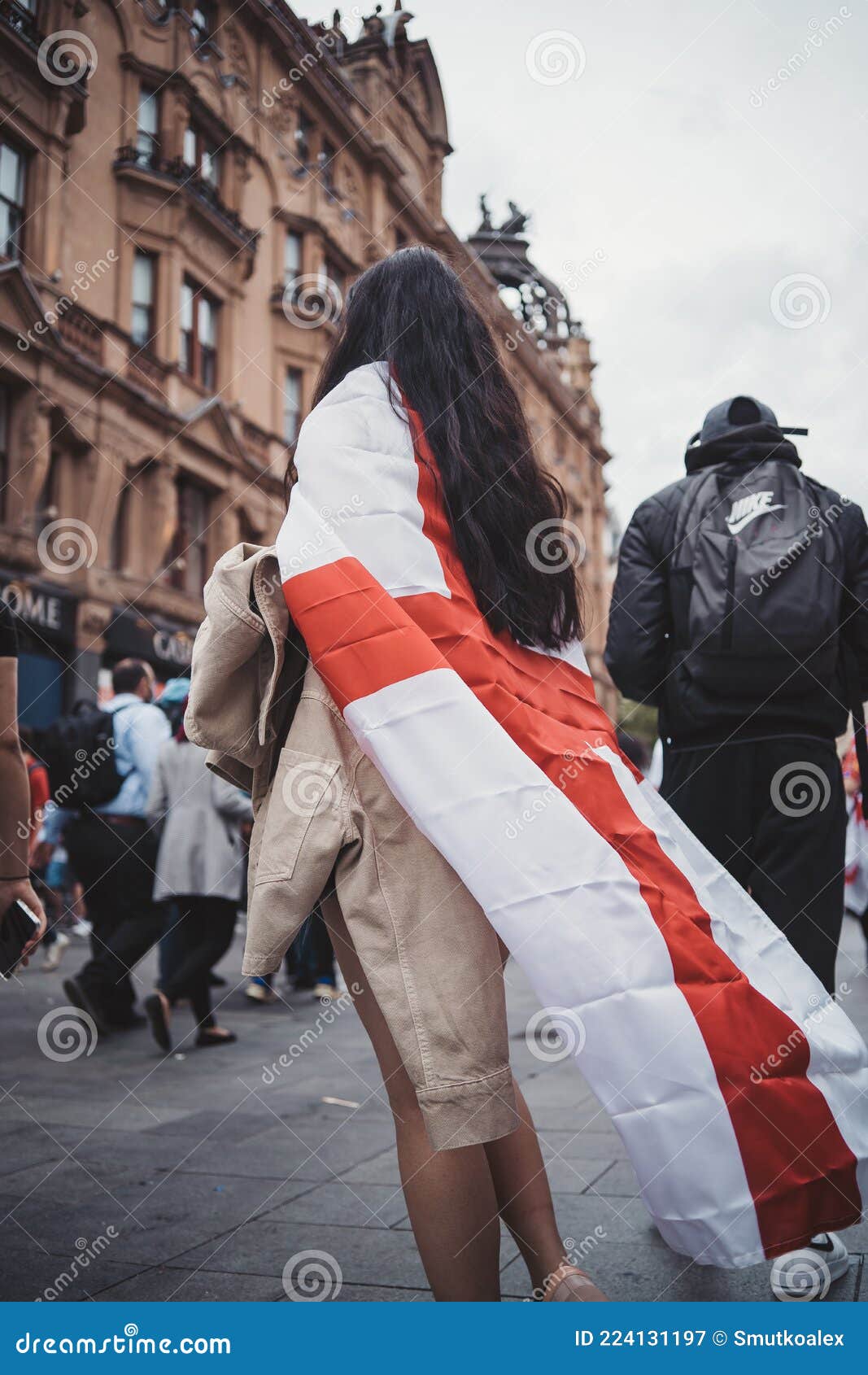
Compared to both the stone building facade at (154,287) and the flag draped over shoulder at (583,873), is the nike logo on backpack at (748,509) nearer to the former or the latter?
Answer: the flag draped over shoulder at (583,873)

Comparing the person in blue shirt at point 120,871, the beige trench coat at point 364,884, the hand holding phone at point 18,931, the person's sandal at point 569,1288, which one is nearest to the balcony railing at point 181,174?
the person in blue shirt at point 120,871

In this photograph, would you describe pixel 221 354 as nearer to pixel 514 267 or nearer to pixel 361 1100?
pixel 361 1100

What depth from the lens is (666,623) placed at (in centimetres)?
335

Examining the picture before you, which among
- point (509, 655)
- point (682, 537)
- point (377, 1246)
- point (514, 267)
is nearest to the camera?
point (509, 655)

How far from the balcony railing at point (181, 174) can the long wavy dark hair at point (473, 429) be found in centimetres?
1895

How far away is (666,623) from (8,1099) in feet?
10.7

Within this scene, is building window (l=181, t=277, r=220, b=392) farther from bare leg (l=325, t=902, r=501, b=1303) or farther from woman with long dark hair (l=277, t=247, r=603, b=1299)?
bare leg (l=325, t=902, r=501, b=1303)

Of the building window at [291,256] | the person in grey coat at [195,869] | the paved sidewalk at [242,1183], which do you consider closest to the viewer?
the paved sidewalk at [242,1183]

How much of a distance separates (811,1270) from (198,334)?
69.5 feet

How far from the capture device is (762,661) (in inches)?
122

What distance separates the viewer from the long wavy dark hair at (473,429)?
2.33 meters

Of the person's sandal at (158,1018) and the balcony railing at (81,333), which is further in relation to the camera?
the balcony railing at (81,333)

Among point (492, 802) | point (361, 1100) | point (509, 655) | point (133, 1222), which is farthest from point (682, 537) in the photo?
point (361, 1100)

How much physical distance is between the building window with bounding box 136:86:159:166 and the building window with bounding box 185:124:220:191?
0.64 metres
